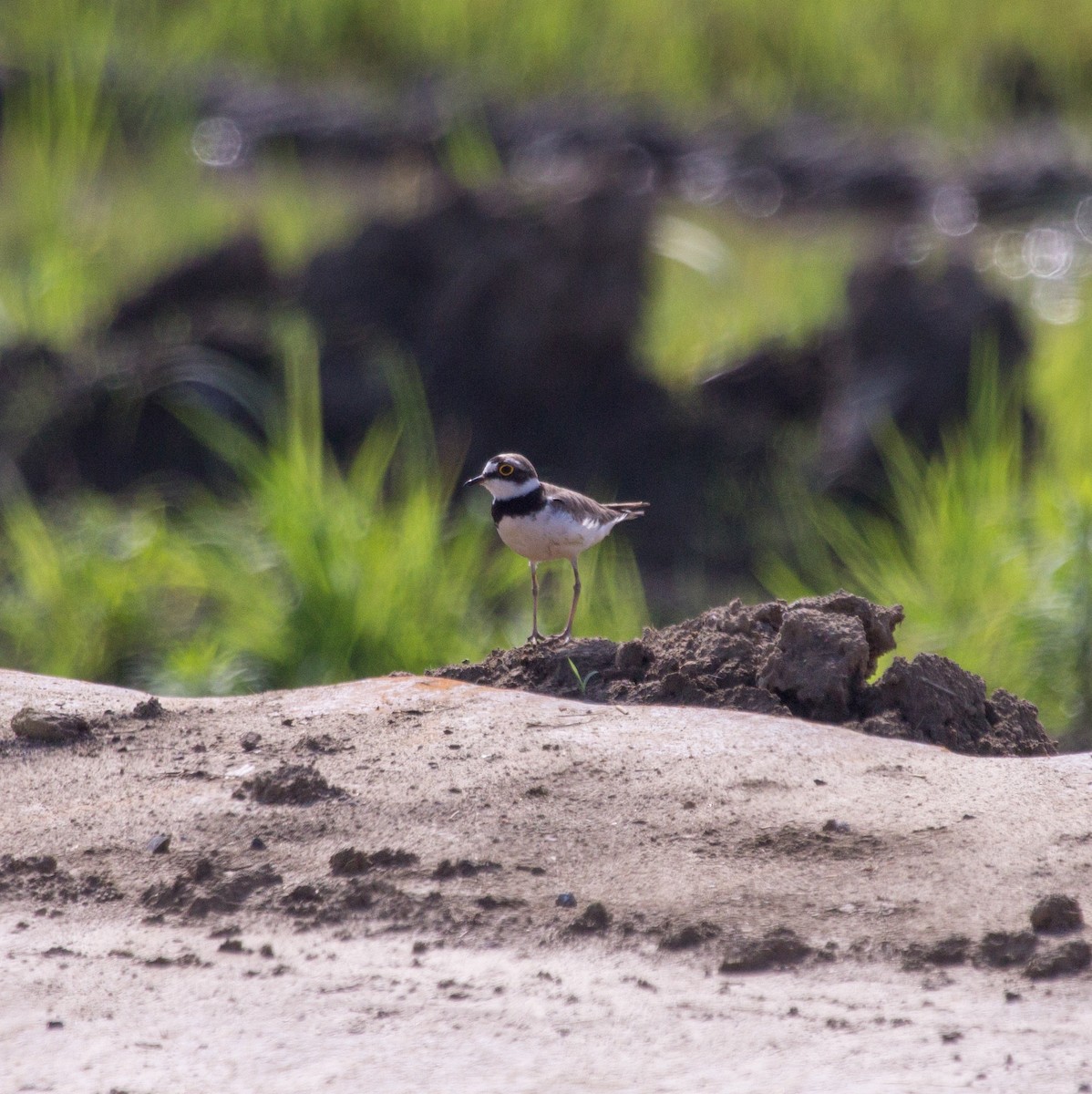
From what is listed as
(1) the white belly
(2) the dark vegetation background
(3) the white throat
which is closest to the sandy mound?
(1) the white belly

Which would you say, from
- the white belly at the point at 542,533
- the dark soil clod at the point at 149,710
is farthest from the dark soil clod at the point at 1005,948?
the white belly at the point at 542,533

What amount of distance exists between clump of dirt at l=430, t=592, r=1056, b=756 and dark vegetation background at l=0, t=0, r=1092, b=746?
1497 millimetres

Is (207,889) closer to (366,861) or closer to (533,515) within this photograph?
(366,861)

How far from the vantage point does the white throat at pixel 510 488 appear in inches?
211

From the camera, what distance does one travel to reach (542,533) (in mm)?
5242

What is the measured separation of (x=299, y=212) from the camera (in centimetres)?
1314

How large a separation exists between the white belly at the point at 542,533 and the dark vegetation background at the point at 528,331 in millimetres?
1035

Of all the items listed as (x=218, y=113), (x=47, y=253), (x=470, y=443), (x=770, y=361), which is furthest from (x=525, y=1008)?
(x=218, y=113)

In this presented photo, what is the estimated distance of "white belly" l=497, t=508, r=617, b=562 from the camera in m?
5.24

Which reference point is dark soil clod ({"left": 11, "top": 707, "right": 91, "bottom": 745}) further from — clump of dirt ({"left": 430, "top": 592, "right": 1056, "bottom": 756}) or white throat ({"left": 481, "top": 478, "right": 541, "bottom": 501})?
white throat ({"left": 481, "top": 478, "right": 541, "bottom": 501})

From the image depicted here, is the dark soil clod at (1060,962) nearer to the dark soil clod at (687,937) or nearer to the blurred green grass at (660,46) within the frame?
the dark soil clod at (687,937)

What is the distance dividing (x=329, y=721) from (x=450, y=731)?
320mm

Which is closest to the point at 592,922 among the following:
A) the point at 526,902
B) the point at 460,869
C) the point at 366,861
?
the point at 526,902

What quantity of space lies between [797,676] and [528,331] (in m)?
5.28
